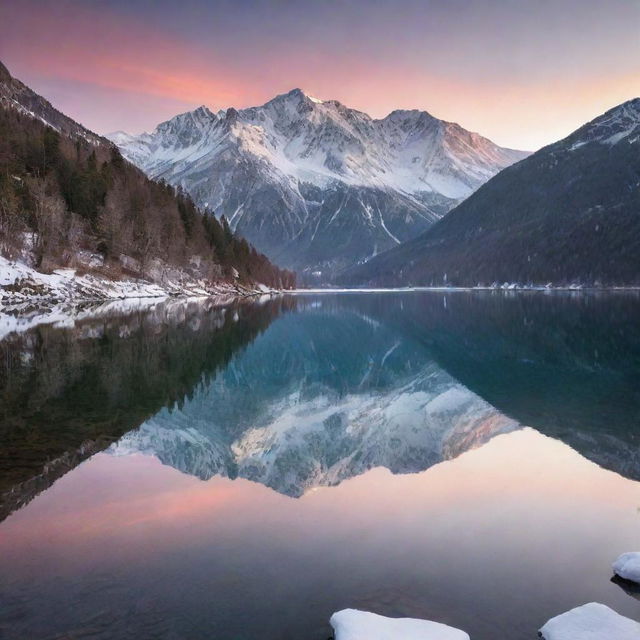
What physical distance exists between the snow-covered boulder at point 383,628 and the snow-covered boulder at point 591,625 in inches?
57.8

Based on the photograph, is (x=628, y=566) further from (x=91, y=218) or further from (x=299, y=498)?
(x=91, y=218)

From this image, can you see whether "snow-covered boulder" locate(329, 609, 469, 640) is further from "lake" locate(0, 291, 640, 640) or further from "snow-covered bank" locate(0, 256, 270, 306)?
"snow-covered bank" locate(0, 256, 270, 306)

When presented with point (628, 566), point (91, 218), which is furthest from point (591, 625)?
point (91, 218)

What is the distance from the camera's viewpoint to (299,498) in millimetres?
13938

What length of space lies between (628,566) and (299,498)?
23.6 ft

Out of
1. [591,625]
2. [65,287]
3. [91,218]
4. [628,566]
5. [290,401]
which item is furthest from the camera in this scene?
[91,218]

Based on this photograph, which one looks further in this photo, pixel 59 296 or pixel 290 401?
pixel 59 296

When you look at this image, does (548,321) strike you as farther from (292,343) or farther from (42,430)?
(42,430)

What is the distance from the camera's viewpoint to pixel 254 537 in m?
11.3

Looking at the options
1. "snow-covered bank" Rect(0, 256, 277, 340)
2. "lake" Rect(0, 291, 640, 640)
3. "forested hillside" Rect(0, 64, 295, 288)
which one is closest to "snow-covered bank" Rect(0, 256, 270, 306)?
"snow-covered bank" Rect(0, 256, 277, 340)

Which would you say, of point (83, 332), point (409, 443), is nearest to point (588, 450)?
point (409, 443)

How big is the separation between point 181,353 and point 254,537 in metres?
28.1

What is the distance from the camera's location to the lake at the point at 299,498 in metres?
8.75

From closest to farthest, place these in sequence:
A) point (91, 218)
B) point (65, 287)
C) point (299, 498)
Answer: point (299, 498)
point (65, 287)
point (91, 218)
